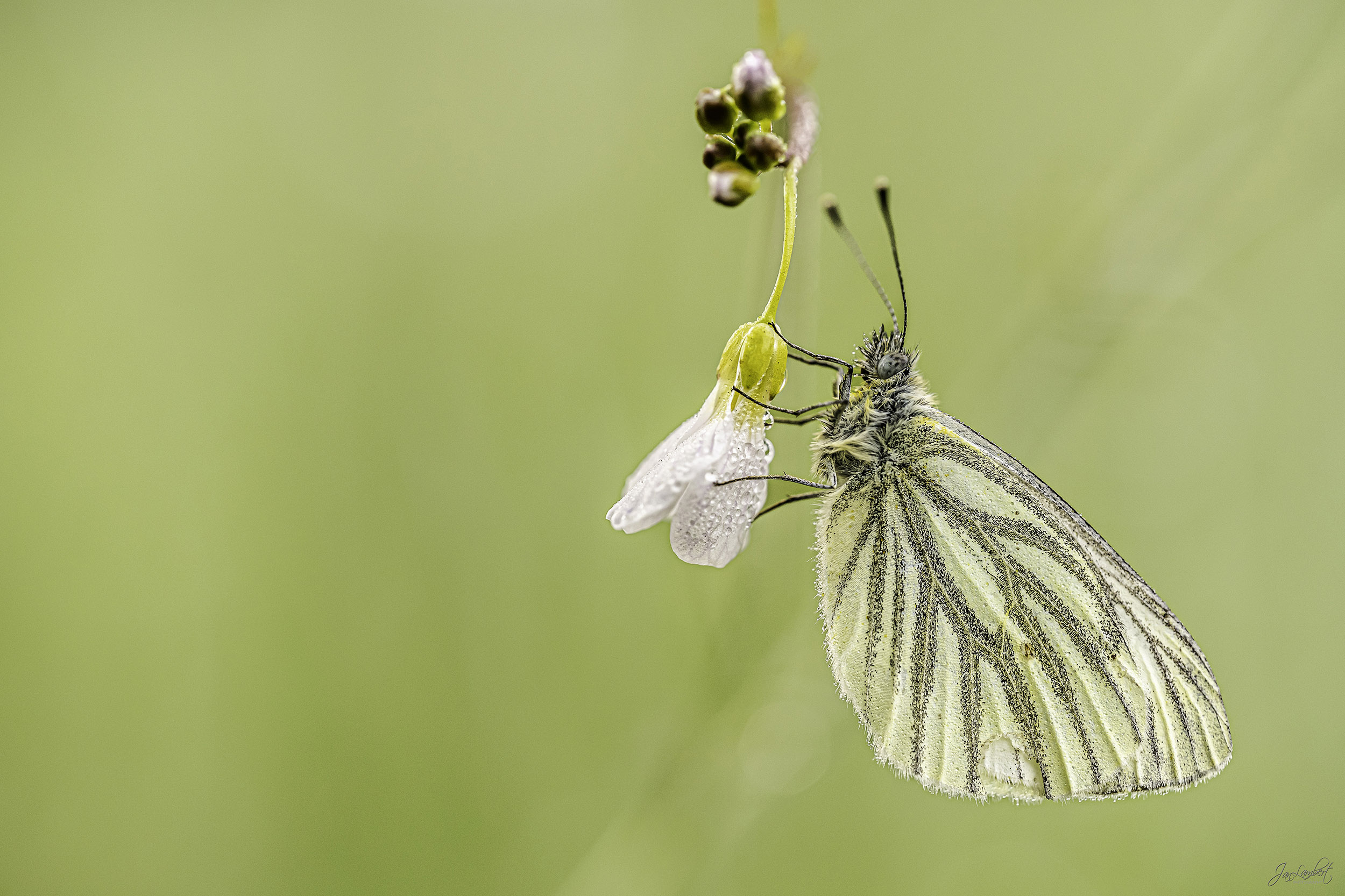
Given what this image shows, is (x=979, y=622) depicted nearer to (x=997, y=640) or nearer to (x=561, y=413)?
(x=997, y=640)

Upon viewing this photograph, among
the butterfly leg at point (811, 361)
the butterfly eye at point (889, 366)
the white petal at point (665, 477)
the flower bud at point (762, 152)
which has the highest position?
the butterfly eye at point (889, 366)

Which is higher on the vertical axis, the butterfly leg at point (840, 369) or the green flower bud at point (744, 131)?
the butterfly leg at point (840, 369)

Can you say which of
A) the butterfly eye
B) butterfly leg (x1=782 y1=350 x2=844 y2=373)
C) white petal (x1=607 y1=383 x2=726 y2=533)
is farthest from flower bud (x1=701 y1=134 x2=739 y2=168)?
the butterfly eye

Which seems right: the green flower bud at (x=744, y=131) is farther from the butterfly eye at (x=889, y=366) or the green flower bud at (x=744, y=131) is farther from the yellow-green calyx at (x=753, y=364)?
the butterfly eye at (x=889, y=366)

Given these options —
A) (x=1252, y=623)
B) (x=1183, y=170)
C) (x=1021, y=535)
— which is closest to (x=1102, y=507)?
(x=1252, y=623)

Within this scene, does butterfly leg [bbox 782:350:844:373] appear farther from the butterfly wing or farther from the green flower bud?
the green flower bud

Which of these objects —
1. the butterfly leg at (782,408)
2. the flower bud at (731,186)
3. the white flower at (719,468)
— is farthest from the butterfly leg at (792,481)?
the flower bud at (731,186)

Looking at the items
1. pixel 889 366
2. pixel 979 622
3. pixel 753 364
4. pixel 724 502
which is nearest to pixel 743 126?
pixel 753 364
